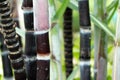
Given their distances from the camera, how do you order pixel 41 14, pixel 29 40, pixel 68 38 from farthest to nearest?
1. pixel 68 38
2. pixel 29 40
3. pixel 41 14

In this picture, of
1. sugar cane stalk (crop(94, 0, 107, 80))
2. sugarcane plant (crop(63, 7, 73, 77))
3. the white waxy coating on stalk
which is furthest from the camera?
sugarcane plant (crop(63, 7, 73, 77))

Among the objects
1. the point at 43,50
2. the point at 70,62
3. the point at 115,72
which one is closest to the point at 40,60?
the point at 43,50

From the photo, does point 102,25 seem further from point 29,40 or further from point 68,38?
point 68,38

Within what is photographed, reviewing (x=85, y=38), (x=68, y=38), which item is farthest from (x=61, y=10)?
(x=68, y=38)

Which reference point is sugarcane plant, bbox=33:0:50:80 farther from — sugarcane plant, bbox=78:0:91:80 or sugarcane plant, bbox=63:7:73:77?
sugarcane plant, bbox=63:7:73:77

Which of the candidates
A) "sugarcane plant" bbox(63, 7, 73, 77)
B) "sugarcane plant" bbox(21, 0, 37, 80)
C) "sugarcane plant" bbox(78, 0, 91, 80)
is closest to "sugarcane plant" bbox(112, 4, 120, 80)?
"sugarcane plant" bbox(78, 0, 91, 80)

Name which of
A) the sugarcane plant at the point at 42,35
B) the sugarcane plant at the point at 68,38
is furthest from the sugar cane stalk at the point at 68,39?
the sugarcane plant at the point at 42,35
